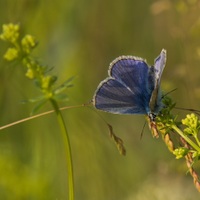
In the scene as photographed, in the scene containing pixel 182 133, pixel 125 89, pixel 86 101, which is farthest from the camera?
pixel 86 101

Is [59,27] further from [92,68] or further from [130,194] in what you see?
[130,194]

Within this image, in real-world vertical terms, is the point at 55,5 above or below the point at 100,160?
above

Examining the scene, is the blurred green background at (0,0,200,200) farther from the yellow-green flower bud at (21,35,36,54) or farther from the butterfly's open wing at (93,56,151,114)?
the yellow-green flower bud at (21,35,36,54)

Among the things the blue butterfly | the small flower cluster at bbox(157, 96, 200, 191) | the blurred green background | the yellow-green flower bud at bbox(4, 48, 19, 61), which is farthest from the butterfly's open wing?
the blurred green background

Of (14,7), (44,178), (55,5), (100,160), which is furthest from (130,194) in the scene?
(55,5)

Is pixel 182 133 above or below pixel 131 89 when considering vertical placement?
below

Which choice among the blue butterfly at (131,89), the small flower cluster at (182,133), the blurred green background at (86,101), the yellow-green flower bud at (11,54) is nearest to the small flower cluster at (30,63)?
the yellow-green flower bud at (11,54)

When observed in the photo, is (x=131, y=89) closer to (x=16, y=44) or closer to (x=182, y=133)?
(x=182, y=133)

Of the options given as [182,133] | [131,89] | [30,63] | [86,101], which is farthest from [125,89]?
[86,101]
